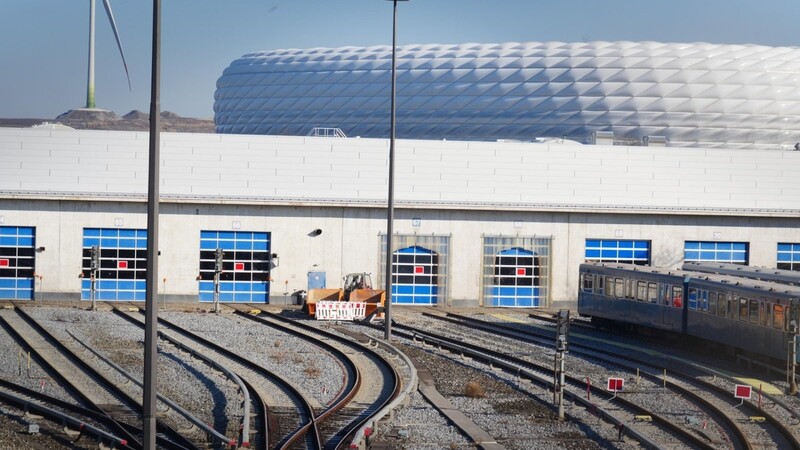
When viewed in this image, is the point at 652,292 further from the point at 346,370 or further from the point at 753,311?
the point at 346,370

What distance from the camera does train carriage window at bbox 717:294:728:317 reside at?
3584 cm

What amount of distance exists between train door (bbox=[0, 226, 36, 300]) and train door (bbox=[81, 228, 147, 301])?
2318 millimetres

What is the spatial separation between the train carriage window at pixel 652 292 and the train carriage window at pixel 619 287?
2.38 m

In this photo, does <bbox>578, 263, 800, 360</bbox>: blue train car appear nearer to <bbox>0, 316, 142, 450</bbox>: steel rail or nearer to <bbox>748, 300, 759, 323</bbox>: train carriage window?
<bbox>748, 300, 759, 323</bbox>: train carriage window

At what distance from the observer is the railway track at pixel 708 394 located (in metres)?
23.2

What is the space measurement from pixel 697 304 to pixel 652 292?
360 cm

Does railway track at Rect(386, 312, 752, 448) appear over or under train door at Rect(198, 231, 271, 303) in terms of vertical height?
under

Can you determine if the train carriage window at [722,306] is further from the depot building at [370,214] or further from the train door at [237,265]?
the train door at [237,265]

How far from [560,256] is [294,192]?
13077 millimetres

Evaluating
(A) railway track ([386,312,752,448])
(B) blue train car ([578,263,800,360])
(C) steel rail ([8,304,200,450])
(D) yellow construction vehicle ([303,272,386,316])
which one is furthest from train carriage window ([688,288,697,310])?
(C) steel rail ([8,304,200,450])

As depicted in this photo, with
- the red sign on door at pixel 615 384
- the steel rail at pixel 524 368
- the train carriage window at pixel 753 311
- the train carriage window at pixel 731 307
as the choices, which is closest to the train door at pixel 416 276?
the steel rail at pixel 524 368

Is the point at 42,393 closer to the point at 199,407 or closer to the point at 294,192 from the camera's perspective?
the point at 199,407

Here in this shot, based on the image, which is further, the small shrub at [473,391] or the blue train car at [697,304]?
the blue train car at [697,304]

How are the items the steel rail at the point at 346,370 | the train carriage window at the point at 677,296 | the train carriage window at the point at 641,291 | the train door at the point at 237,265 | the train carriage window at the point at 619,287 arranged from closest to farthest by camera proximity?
the steel rail at the point at 346,370 < the train carriage window at the point at 677,296 < the train carriage window at the point at 641,291 < the train carriage window at the point at 619,287 < the train door at the point at 237,265
